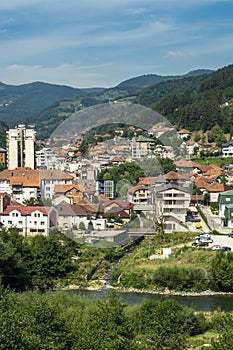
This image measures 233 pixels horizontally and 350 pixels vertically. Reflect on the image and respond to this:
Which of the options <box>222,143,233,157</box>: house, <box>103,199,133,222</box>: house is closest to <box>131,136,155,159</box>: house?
<box>103,199,133,222</box>: house

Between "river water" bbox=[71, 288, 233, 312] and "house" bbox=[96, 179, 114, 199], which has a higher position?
"house" bbox=[96, 179, 114, 199]

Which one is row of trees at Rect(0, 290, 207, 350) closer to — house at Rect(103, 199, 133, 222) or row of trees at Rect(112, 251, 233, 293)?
house at Rect(103, 199, 133, 222)

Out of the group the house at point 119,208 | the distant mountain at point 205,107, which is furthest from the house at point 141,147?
the distant mountain at point 205,107

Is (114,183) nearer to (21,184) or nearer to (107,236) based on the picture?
(107,236)

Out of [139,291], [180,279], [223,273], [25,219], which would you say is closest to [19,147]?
[25,219]

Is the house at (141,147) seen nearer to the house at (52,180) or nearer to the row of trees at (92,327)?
the house at (52,180)
